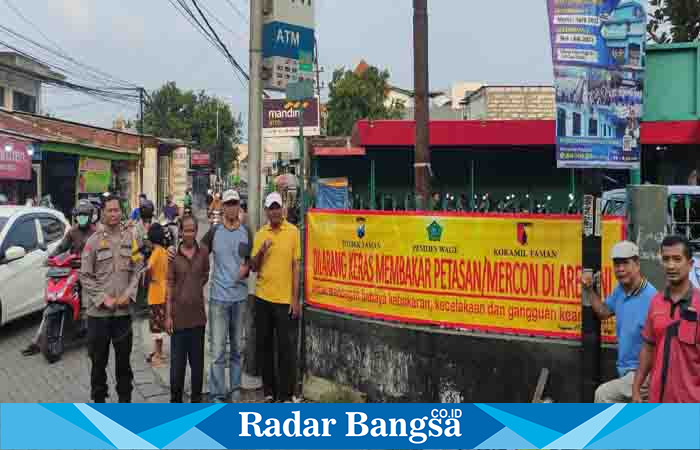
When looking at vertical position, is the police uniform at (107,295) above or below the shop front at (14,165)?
below

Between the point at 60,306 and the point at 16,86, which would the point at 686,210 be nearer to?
the point at 60,306

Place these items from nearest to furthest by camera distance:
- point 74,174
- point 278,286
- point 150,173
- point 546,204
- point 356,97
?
point 278,286, point 546,204, point 74,174, point 150,173, point 356,97

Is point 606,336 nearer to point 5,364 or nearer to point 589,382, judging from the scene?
point 589,382

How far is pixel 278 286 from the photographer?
6.22 m

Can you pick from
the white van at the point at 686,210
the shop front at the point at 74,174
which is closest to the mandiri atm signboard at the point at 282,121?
the white van at the point at 686,210

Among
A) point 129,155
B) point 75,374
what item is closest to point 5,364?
point 75,374

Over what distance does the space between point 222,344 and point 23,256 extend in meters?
4.25

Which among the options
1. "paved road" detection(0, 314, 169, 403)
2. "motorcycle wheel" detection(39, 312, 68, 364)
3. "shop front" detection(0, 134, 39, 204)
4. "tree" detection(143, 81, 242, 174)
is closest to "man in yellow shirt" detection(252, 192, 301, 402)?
"paved road" detection(0, 314, 169, 403)

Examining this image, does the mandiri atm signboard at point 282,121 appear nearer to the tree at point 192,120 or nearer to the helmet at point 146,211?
the helmet at point 146,211

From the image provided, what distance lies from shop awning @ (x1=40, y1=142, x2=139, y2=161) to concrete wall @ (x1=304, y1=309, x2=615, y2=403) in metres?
17.7

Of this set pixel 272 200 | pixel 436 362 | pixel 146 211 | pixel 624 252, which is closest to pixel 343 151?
pixel 146 211

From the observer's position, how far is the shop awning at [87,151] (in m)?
22.2

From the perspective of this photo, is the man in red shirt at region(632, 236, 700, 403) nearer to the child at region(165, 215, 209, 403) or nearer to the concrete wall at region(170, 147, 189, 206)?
the child at region(165, 215, 209, 403)

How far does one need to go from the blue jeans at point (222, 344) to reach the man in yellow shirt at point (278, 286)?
247 millimetres
